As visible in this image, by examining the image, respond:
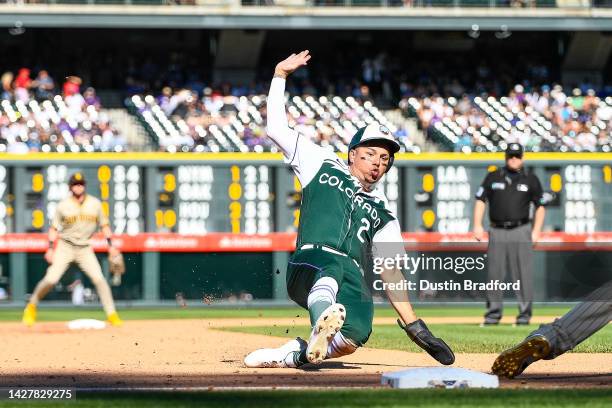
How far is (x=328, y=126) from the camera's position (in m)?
30.0

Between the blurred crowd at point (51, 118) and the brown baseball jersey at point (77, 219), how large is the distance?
9.29m

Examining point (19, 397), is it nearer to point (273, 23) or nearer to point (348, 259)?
point (348, 259)

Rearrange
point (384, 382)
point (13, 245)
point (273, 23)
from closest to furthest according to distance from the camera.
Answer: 1. point (384, 382)
2. point (13, 245)
3. point (273, 23)

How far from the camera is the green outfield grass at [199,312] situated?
2205 centimetres

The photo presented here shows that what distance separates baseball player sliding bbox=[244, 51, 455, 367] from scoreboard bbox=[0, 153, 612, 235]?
55.7ft

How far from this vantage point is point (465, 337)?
1476 centimetres

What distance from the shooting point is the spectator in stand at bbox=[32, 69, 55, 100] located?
31578mm

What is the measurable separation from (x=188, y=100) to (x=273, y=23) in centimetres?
369

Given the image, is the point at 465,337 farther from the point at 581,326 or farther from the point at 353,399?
the point at 353,399

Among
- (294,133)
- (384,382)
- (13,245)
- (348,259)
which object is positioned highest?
(294,133)

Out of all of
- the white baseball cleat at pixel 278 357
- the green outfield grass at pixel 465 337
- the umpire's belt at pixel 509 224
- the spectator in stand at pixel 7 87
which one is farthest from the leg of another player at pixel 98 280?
the spectator in stand at pixel 7 87

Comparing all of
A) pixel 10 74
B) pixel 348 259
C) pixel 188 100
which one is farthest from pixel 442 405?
pixel 10 74

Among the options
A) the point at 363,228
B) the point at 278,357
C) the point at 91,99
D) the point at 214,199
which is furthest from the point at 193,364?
the point at 91,99

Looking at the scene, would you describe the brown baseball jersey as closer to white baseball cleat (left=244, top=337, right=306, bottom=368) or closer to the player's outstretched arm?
white baseball cleat (left=244, top=337, right=306, bottom=368)
